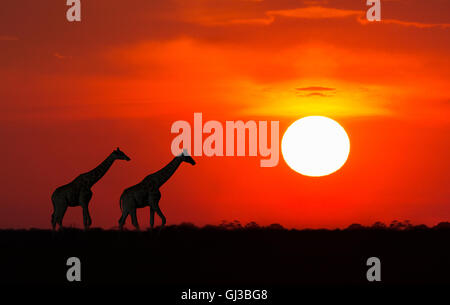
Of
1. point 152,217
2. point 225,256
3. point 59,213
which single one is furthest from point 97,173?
point 225,256

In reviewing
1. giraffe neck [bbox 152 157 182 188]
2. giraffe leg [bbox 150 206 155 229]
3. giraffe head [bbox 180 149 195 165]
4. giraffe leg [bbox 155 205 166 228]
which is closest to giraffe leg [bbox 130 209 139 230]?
giraffe leg [bbox 150 206 155 229]

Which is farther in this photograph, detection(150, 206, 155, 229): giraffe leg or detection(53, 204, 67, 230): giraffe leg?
detection(53, 204, 67, 230): giraffe leg

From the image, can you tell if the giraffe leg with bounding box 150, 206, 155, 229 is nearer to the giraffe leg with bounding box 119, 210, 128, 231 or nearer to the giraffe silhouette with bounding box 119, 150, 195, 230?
the giraffe silhouette with bounding box 119, 150, 195, 230

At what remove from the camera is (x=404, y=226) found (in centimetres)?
3884

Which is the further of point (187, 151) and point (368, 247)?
point (187, 151)

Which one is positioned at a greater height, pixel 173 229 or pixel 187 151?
pixel 187 151

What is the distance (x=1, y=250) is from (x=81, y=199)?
12.6 feet

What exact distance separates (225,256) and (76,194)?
7486mm

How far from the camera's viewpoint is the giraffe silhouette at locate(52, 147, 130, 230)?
3706 cm

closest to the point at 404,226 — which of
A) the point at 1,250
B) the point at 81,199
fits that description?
the point at 81,199

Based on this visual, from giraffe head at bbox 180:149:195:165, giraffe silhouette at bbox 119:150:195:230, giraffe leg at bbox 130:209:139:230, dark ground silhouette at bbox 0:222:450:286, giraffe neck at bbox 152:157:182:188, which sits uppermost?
giraffe head at bbox 180:149:195:165

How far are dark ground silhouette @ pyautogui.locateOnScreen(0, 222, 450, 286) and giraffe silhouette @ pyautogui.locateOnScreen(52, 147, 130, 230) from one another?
855mm
